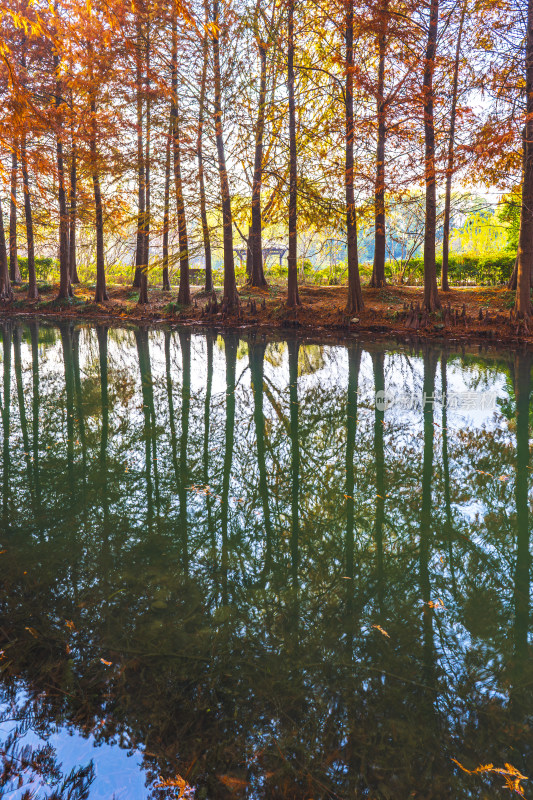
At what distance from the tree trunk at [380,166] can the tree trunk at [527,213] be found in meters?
3.34

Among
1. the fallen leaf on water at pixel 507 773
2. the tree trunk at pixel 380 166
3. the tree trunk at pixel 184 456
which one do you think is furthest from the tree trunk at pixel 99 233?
the fallen leaf on water at pixel 507 773

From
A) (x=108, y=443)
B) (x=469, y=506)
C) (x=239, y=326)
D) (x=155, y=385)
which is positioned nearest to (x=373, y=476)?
(x=469, y=506)

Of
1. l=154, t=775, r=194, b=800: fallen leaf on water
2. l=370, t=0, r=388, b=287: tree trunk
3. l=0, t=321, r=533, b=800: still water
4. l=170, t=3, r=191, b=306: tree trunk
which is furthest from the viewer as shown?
l=170, t=3, r=191, b=306: tree trunk

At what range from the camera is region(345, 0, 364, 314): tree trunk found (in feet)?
42.5

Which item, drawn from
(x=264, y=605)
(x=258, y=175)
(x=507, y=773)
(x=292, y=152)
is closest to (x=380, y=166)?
(x=292, y=152)

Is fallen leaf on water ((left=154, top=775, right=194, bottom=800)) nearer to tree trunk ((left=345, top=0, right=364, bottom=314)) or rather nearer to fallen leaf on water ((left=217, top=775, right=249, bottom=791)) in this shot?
fallen leaf on water ((left=217, top=775, right=249, bottom=791))

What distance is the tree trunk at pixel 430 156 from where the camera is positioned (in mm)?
11844

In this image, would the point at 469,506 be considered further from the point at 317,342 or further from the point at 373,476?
the point at 317,342

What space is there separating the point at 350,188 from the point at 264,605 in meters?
13.7

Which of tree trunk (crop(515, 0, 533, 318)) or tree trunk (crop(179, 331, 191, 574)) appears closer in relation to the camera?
tree trunk (crop(179, 331, 191, 574))

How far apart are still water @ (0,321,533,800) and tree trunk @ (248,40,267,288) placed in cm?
1239

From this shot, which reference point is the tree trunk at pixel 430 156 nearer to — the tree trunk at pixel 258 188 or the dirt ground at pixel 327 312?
the dirt ground at pixel 327 312

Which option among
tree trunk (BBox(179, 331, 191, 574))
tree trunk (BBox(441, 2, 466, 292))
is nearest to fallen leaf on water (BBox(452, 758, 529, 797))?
tree trunk (BBox(179, 331, 191, 574))

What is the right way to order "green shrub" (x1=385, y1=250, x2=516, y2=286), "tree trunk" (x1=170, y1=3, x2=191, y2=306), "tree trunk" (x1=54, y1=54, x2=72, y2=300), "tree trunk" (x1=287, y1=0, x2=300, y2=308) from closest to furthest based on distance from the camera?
"tree trunk" (x1=287, y1=0, x2=300, y2=308)
"tree trunk" (x1=170, y1=3, x2=191, y2=306)
"tree trunk" (x1=54, y1=54, x2=72, y2=300)
"green shrub" (x1=385, y1=250, x2=516, y2=286)
